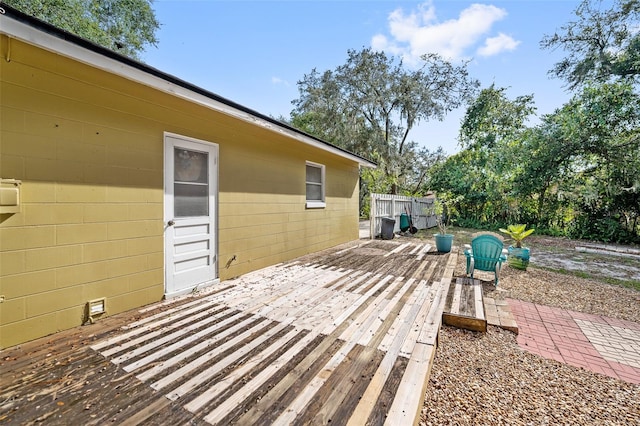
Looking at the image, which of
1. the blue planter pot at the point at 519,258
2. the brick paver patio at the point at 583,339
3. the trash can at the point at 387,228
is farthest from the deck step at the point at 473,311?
the trash can at the point at 387,228

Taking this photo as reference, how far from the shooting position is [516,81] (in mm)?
15086

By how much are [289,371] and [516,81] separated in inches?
761

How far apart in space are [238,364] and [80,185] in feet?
7.46

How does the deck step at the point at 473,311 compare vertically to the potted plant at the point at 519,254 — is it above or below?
below

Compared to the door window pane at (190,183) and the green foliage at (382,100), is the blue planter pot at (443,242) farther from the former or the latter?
the green foliage at (382,100)

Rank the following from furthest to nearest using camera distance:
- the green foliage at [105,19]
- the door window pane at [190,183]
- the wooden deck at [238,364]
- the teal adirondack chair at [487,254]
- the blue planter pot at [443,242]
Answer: the green foliage at [105,19]
the blue planter pot at [443,242]
the teal adirondack chair at [487,254]
the door window pane at [190,183]
the wooden deck at [238,364]

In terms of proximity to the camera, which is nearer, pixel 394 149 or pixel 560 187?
pixel 560 187

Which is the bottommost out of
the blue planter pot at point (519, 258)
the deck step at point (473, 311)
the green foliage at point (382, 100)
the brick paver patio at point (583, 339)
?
the brick paver patio at point (583, 339)

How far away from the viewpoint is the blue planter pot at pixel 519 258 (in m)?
5.73

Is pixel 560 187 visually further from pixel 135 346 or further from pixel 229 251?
pixel 135 346

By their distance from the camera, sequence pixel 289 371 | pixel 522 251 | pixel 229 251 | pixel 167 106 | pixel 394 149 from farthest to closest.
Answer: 1. pixel 394 149
2. pixel 522 251
3. pixel 229 251
4. pixel 167 106
5. pixel 289 371

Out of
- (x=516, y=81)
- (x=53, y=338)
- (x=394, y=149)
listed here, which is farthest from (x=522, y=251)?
(x=516, y=81)

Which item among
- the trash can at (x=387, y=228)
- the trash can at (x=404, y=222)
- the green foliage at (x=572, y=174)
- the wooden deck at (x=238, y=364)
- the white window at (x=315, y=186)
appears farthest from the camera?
the trash can at (x=404, y=222)

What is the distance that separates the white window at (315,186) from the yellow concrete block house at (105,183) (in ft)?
6.28
